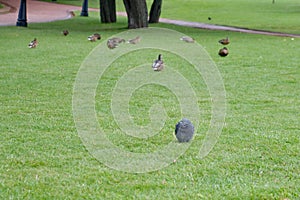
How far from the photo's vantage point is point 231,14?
32.3 m

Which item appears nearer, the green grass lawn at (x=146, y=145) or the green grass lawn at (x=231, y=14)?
the green grass lawn at (x=146, y=145)

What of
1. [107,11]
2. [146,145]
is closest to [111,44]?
[146,145]

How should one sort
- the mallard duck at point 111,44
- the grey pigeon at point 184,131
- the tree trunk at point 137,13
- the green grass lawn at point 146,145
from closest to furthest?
the green grass lawn at point 146,145
the grey pigeon at point 184,131
the mallard duck at point 111,44
the tree trunk at point 137,13

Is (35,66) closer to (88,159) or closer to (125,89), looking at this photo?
(125,89)

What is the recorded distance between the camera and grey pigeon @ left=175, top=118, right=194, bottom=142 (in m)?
5.52

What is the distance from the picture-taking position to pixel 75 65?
36.3 ft

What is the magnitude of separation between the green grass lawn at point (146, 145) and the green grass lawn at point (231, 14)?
13153mm

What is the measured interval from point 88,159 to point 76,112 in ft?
5.95

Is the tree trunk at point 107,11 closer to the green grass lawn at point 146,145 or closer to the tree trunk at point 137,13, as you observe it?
the tree trunk at point 137,13

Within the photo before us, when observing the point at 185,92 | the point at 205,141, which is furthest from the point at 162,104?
the point at 205,141

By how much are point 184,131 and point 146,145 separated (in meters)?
0.36

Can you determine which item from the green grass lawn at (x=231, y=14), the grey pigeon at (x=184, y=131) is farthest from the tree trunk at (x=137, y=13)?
the grey pigeon at (x=184, y=131)

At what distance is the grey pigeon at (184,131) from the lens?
552 centimetres

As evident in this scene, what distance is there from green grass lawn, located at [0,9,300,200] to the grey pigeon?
10cm
